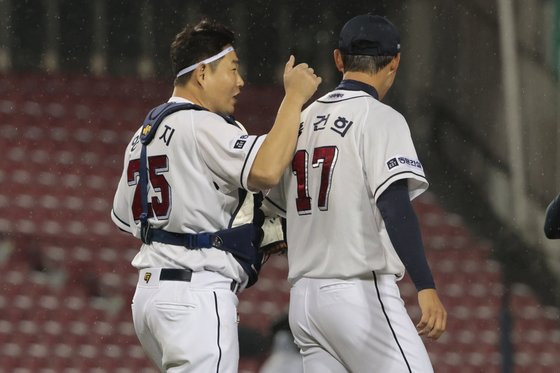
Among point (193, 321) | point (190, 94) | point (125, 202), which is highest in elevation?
point (190, 94)

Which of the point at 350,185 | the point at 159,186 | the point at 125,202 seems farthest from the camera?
the point at 125,202

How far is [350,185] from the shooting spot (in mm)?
2240

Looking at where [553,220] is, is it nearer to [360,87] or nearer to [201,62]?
[360,87]

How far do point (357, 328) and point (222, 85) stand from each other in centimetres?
60

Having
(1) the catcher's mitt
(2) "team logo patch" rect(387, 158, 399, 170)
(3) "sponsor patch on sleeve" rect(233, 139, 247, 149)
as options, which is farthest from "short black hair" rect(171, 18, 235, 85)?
(2) "team logo patch" rect(387, 158, 399, 170)

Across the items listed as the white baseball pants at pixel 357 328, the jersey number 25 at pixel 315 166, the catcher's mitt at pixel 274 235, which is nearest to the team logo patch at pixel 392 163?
the jersey number 25 at pixel 315 166

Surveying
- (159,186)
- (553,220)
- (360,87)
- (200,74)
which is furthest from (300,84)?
(553,220)

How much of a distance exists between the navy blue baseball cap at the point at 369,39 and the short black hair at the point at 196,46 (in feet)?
0.93

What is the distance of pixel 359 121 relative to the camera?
2.25 metres

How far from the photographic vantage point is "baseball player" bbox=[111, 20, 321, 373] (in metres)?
2.27

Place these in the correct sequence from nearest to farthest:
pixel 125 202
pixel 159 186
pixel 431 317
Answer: pixel 431 317
pixel 159 186
pixel 125 202

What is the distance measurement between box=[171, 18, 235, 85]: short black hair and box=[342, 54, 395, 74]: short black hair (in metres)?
0.30

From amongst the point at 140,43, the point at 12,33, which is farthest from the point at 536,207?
the point at 12,33

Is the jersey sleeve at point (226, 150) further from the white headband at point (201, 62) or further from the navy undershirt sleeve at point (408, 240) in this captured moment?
the navy undershirt sleeve at point (408, 240)
